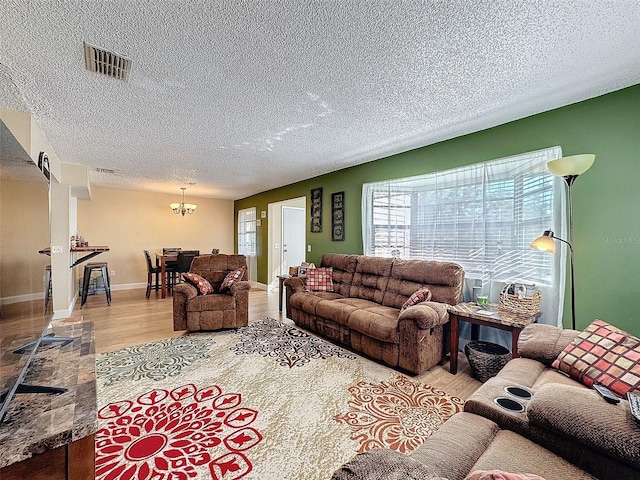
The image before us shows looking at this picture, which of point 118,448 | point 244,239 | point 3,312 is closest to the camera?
point 3,312

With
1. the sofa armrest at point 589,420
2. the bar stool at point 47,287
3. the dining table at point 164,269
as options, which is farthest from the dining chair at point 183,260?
the sofa armrest at point 589,420

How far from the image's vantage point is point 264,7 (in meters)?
Answer: 1.41

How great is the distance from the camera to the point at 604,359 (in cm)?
146

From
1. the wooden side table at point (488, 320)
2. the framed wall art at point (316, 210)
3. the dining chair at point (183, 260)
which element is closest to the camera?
the wooden side table at point (488, 320)

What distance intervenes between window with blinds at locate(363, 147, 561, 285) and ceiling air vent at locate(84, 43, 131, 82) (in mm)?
3090

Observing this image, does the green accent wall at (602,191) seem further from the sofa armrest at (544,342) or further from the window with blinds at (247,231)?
the window with blinds at (247,231)

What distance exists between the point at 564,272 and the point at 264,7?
2983 millimetres

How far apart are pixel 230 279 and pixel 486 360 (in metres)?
3.19

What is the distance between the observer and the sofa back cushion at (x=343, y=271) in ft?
13.1

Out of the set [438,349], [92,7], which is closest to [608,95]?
[438,349]

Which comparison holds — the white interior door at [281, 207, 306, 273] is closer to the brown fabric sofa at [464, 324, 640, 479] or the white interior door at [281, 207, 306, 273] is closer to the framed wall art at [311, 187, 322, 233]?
the framed wall art at [311, 187, 322, 233]

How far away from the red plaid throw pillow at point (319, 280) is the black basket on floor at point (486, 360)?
1975 mm

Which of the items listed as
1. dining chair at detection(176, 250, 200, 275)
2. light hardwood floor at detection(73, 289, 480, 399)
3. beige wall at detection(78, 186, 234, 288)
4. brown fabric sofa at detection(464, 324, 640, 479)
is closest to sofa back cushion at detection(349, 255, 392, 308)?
light hardwood floor at detection(73, 289, 480, 399)

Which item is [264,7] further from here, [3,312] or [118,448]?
[118,448]
